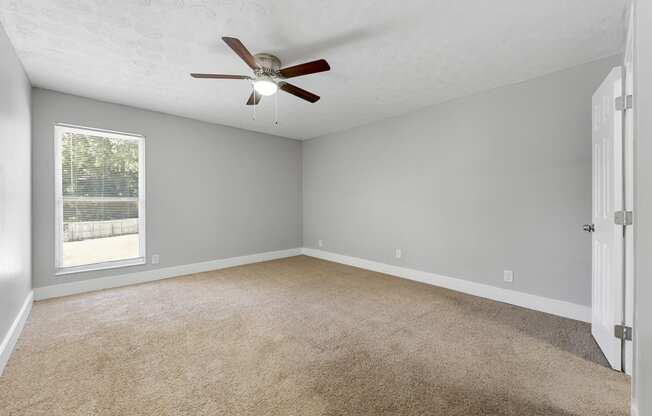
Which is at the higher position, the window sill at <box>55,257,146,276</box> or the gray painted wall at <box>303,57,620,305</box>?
the gray painted wall at <box>303,57,620,305</box>

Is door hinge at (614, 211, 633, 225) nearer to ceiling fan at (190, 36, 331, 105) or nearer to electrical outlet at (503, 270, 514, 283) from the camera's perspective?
electrical outlet at (503, 270, 514, 283)


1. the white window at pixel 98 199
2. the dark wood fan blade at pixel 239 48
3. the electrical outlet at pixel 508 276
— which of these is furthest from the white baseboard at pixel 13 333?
the electrical outlet at pixel 508 276

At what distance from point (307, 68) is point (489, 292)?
3177 mm

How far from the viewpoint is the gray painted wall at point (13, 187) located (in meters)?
2.04

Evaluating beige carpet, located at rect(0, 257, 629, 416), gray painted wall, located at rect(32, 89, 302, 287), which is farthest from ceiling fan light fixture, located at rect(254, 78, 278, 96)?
gray painted wall, located at rect(32, 89, 302, 287)

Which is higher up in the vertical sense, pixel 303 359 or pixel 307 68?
pixel 307 68

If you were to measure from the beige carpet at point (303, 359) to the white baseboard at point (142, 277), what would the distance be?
0.19m

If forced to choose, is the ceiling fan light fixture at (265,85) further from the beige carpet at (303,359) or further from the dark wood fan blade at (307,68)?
the beige carpet at (303,359)

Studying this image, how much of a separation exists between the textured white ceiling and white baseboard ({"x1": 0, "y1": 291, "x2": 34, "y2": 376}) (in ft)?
7.78

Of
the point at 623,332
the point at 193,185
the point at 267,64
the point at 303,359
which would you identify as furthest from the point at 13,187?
the point at 623,332

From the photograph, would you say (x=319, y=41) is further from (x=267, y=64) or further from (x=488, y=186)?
(x=488, y=186)

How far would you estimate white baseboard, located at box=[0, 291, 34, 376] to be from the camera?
191 cm

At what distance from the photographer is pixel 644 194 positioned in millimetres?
1175

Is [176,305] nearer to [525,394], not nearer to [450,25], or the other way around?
[525,394]
